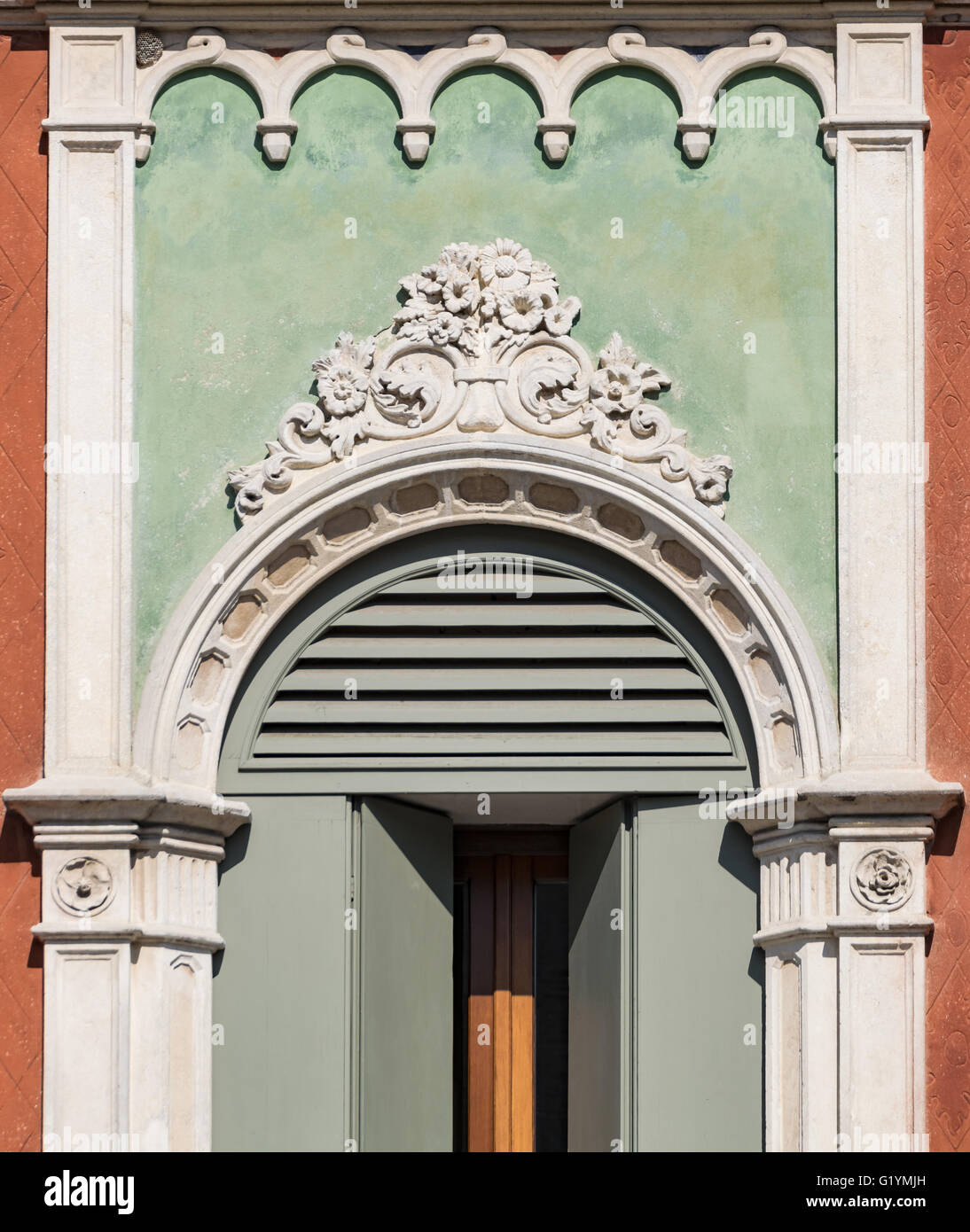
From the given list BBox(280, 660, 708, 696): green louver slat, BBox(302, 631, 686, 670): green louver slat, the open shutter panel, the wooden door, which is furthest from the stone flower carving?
the wooden door

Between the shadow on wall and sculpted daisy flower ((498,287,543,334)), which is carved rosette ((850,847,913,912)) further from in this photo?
the shadow on wall

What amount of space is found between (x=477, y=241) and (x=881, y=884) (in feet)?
10.5

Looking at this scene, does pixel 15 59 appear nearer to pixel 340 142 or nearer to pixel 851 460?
pixel 340 142

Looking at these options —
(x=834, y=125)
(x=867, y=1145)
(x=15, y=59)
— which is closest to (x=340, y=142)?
(x=15, y=59)

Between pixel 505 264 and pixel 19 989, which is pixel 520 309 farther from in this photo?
pixel 19 989

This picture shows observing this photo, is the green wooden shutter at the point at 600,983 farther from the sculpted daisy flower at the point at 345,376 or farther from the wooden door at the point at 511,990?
the sculpted daisy flower at the point at 345,376

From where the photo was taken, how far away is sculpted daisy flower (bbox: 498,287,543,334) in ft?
33.9

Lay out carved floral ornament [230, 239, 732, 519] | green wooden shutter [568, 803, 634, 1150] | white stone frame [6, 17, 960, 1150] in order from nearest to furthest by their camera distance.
A: white stone frame [6, 17, 960, 1150], green wooden shutter [568, 803, 634, 1150], carved floral ornament [230, 239, 732, 519]

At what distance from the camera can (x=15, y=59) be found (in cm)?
1052

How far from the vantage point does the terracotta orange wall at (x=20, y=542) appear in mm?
9898

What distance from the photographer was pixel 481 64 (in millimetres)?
10555

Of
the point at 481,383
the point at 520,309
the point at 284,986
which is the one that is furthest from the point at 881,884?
the point at 520,309

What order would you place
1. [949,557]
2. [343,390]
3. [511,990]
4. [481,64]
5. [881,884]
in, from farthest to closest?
[511,990], [481,64], [343,390], [949,557], [881,884]

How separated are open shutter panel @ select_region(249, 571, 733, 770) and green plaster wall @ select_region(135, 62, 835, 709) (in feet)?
2.25
